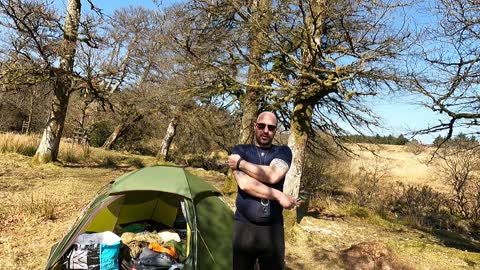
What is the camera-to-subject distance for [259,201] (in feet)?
8.80

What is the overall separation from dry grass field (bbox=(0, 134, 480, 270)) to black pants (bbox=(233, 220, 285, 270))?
3186 mm

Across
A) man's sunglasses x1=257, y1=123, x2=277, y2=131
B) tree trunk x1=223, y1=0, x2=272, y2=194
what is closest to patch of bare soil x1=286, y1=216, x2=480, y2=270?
tree trunk x1=223, y1=0, x2=272, y2=194

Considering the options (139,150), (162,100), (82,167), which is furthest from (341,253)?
(139,150)

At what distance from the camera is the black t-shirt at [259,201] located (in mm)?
2664

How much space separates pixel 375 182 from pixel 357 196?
53.9 inches

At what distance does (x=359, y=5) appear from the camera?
6.26 m

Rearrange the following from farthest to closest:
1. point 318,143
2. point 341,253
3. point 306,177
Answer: point 306,177, point 318,143, point 341,253

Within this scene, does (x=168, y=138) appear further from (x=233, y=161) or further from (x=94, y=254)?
(x=233, y=161)

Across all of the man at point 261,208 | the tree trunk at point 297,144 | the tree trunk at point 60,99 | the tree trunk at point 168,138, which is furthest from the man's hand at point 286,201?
the tree trunk at point 168,138

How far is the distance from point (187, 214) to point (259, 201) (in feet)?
7.14

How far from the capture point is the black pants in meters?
2.66

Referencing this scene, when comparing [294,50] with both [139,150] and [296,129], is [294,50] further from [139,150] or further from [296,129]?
[139,150]

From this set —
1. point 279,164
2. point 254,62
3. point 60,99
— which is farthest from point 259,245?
point 60,99

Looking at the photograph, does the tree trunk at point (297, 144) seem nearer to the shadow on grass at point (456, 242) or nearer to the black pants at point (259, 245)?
the shadow on grass at point (456, 242)
